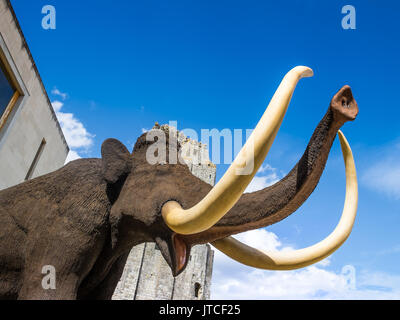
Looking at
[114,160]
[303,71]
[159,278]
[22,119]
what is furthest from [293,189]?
[159,278]

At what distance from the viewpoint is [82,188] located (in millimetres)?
2332

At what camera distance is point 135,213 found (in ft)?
7.03

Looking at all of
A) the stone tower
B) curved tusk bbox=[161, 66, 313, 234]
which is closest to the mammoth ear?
curved tusk bbox=[161, 66, 313, 234]

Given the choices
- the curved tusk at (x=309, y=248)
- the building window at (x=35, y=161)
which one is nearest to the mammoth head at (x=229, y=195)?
the curved tusk at (x=309, y=248)

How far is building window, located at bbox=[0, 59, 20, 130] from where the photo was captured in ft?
18.2

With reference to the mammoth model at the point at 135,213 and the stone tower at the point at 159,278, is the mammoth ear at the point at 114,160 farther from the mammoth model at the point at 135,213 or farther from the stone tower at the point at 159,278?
the stone tower at the point at 159,278

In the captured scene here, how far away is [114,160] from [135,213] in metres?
0.51

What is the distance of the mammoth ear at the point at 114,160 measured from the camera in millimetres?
2357

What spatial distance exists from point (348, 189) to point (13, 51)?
5.80 meters

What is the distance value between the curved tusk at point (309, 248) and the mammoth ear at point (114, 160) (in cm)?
86

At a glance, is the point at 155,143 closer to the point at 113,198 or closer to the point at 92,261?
the point at 113,198

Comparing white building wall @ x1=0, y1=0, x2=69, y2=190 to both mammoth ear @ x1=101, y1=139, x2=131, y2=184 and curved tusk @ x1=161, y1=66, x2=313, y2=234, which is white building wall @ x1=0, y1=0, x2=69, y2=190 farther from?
curved tusk @ x1=161, y1=66, x2=313, y2=234

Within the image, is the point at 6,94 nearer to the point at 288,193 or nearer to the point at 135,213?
the point at 135,213
